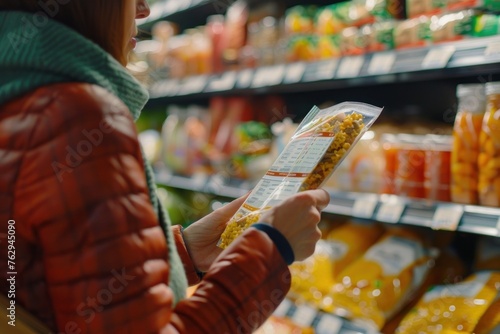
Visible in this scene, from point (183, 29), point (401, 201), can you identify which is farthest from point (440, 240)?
point (183, 29)

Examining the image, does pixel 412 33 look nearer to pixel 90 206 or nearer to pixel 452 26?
pixel 452 26

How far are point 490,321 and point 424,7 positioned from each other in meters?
0.92

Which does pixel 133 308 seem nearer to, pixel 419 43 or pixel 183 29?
pixel 419 43

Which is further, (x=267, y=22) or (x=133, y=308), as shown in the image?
(x=267, y=22)

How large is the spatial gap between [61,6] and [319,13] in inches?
57.8

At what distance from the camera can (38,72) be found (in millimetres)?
804

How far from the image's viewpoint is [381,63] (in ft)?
5.56

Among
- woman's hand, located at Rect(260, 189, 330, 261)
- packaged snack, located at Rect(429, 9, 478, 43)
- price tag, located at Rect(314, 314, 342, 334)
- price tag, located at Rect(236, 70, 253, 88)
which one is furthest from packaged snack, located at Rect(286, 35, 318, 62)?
woman's hand, located at Rect(260, 189, 330, 261)

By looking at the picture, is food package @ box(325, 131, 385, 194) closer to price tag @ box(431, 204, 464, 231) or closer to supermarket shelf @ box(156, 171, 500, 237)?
supermarket shelf @ box(156, 171, 500, 237)

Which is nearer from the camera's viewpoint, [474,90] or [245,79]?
[474,90]

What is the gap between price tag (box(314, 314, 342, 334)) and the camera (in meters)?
1.70

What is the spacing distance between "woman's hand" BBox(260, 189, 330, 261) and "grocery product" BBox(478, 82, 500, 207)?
693 mm

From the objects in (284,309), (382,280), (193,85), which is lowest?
(284,309)

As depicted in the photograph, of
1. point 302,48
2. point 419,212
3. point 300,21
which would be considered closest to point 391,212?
point 419,212
